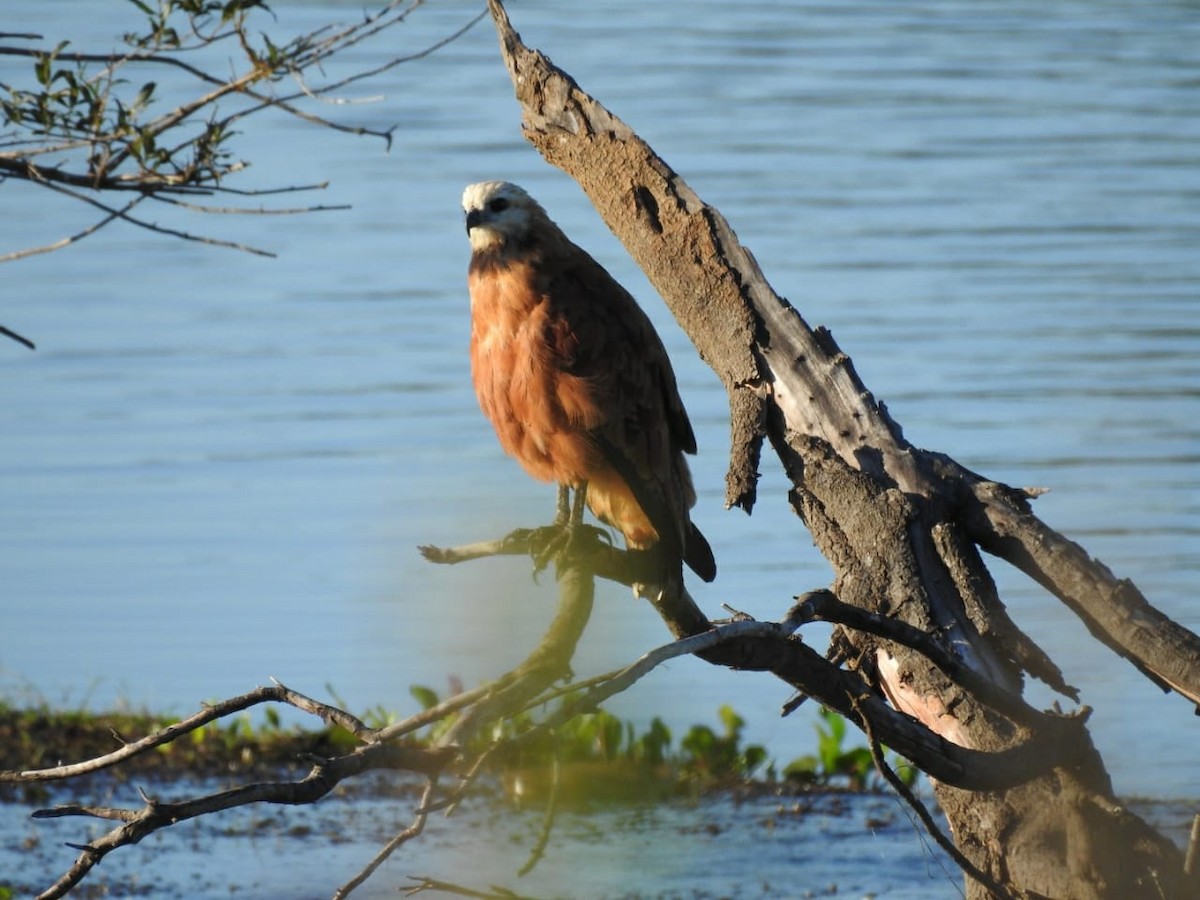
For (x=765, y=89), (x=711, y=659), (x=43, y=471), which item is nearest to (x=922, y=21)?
(x=765, y=89)

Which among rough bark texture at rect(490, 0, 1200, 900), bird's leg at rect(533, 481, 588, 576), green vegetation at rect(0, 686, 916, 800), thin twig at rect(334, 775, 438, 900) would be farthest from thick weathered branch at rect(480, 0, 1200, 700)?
green vegetation at rect(0, 686, 916, 800)

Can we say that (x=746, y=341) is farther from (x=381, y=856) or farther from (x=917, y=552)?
(x=381, y=856)

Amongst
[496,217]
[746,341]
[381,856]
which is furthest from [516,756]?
[381,856]

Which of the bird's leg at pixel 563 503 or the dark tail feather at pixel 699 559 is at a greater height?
the bird's leg at pixel 563 503

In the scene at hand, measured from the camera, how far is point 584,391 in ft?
12.9

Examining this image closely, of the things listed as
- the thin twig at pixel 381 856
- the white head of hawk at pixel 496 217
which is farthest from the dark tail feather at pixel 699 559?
the thin twig at pixel 381 856

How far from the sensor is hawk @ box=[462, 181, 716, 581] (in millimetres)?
3918

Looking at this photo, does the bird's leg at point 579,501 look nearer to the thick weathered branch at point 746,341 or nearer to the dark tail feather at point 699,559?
the dark tail feather at point 699,559

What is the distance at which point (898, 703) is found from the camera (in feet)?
10.9

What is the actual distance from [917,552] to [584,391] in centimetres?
98

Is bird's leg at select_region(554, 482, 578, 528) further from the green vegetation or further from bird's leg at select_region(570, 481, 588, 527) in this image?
the green vegetation

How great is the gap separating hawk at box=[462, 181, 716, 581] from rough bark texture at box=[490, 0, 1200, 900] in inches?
11.6

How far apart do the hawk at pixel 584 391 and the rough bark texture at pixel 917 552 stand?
0.97 feet

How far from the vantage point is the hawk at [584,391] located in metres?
3.92
